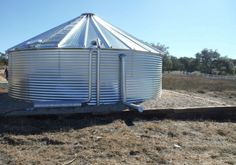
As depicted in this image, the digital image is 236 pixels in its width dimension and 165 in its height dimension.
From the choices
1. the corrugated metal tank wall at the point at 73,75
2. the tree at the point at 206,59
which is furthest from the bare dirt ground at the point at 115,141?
the tree at the point at 206,59

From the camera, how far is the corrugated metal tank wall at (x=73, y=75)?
1178cm

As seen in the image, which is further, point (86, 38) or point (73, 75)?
point (86, 38)

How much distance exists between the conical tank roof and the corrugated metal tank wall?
23cm

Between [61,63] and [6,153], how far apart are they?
17.9ft

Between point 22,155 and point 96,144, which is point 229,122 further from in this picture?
point 22,155

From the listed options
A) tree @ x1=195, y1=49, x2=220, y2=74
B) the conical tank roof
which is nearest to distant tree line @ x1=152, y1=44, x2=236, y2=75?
tree @ x1=195, y1=49, x2=220, y2=74

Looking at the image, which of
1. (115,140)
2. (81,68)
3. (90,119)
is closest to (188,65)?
(81,68)

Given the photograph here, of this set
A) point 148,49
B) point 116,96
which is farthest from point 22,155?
point 148,49

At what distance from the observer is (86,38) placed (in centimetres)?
1234

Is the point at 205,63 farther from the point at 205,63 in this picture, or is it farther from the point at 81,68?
the point at 81,68

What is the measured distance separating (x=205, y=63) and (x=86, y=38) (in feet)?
286

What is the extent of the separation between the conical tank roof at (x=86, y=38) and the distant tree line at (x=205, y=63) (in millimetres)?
71179

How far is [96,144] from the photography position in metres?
7.46

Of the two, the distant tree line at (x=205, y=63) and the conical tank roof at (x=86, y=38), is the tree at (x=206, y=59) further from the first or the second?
the conical tank roof at (x=86, y=38)
